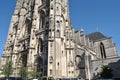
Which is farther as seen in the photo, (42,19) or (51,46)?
(42,19)

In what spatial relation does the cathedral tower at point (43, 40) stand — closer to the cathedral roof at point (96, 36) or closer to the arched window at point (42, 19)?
the arched window at point (42, 19)

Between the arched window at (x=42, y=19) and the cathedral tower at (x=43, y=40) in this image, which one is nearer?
the cathedral tower at (x=43, y=40)

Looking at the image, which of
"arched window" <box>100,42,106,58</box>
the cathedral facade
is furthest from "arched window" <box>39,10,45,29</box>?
"arched window" <box>100,42,106,58</box>

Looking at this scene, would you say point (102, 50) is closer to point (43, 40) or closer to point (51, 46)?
point (43, 40)

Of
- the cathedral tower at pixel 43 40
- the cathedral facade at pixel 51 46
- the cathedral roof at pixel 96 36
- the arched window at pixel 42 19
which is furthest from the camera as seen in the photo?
the cathedral roof at pixel 96 36

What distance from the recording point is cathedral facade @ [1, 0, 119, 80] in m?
27.6

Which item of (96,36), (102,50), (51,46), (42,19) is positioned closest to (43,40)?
(51,46)

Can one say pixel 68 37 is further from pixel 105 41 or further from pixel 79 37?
pixel 105 41

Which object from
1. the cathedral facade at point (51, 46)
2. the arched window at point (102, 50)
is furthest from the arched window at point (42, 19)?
the arched window at point (102, 50)

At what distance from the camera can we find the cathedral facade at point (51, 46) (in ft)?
90.5

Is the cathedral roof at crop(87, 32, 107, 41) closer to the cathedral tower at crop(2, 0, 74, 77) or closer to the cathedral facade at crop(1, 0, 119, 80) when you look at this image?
the cathedral facade at crop(1, 0, 119, 80)

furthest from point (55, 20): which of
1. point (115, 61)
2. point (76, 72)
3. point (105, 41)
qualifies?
point (105, 41)

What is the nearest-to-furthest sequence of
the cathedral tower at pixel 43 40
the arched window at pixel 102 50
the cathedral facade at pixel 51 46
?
the cathedral tower at pixel 43 40, the cathedral facade at pixel 51 46, the arched window at pixel 102 50

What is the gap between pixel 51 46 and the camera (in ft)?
89.3
